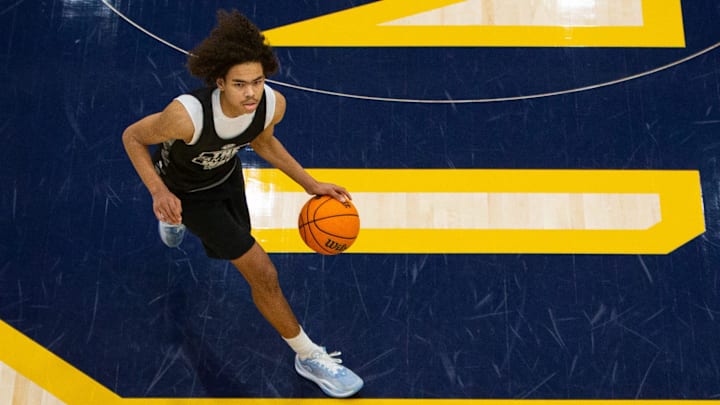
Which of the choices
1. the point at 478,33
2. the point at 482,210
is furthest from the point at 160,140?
the point at 478,33

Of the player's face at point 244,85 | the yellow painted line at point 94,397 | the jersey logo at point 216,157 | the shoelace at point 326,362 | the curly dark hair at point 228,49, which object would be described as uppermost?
the curly dark hair at point 228,49

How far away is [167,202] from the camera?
3283mm

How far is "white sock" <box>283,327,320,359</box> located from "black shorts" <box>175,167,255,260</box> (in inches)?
20.9

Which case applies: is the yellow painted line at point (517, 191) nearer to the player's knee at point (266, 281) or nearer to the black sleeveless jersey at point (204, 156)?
the player's knee at point (266, 281)

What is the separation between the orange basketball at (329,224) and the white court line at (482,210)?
0.82 metres

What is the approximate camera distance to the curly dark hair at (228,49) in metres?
→ 3.17

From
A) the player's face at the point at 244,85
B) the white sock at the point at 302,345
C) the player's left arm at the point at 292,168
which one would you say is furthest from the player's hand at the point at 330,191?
the white sock at the point at 302,345

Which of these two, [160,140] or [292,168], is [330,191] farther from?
[160,140]

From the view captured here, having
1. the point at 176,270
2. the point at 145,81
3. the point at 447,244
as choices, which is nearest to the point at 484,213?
the point at 447,244

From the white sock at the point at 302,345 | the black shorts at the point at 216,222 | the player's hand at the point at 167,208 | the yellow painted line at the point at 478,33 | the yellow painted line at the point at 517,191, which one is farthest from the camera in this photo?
the yellow painted line at the point at 478,33

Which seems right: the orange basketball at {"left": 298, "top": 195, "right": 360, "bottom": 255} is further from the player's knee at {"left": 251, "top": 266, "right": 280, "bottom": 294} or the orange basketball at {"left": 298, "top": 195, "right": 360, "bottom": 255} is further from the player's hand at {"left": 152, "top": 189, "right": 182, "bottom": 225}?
the player's hand at {"left": 152, "top": 189, "right": 182, "bottom": 225}

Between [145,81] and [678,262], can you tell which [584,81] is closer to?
[678,262]

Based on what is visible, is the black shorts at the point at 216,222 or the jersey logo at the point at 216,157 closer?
the jersey logo at the point at 216,157

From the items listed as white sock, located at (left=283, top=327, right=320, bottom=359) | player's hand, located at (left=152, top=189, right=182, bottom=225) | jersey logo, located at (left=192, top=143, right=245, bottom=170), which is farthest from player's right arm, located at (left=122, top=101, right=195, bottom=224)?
white sock, located at (left=283, top=327, right=320, bottom=359)
